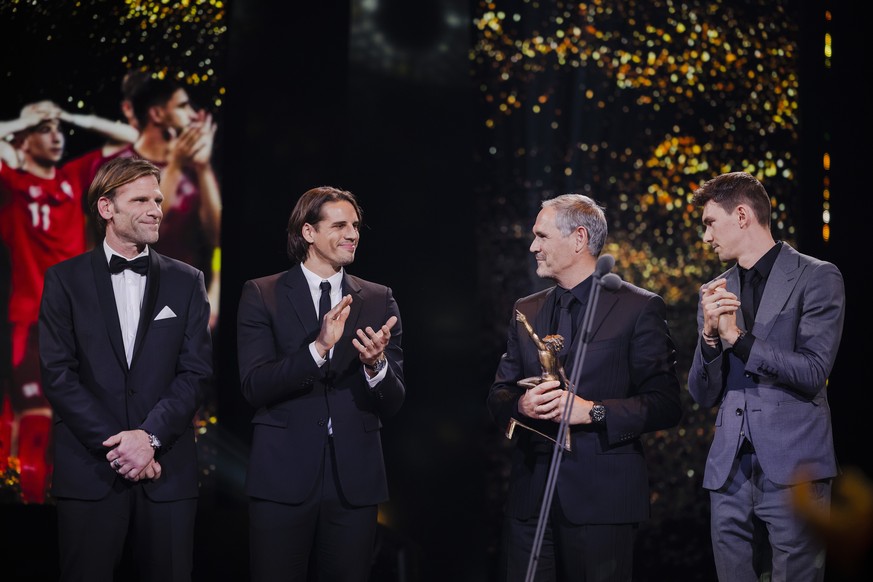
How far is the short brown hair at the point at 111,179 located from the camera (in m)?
3.16

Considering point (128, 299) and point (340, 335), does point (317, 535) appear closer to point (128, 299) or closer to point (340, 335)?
point (340, 335)

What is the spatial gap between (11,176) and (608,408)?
342 centimetres

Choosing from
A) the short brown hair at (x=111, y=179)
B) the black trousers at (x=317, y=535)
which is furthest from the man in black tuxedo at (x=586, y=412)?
the short brown hair at (x=111, y=179)

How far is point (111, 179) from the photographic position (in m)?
3.17

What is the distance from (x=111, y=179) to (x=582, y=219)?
5.54ft

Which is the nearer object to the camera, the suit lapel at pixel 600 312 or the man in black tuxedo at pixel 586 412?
the man in black tuxedo at pixel 586 412

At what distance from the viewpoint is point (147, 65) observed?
4566mm

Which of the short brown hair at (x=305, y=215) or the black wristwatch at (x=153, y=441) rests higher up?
the short brown hair at (x=305, y=215)

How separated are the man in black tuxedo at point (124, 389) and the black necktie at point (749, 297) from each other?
75.1 inches

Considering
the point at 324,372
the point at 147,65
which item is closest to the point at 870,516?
the point at 324,372

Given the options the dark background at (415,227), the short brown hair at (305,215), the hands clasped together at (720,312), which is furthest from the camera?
the dark background at (415,227)

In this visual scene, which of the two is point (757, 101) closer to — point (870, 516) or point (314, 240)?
point (314, 240)

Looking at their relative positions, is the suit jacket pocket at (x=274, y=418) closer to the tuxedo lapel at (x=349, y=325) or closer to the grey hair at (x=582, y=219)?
the tuxedo lapel at (x=349, y=325)

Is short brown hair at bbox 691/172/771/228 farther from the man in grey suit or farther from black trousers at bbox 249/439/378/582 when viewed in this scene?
black trousers at bbox 249/439/378/582
